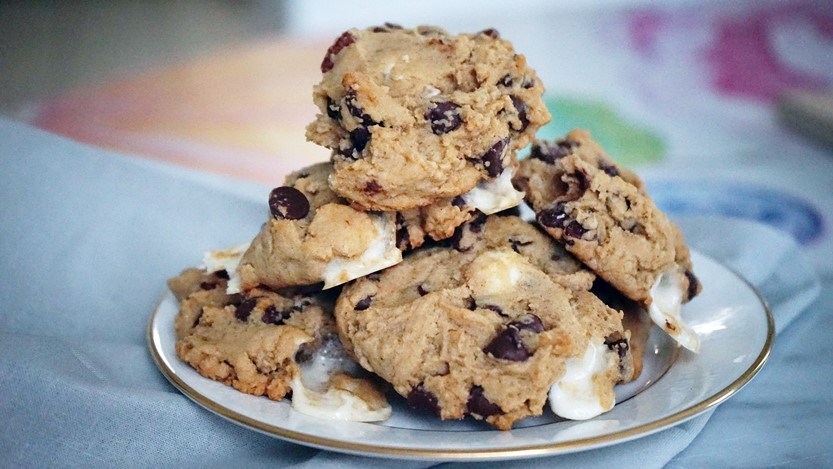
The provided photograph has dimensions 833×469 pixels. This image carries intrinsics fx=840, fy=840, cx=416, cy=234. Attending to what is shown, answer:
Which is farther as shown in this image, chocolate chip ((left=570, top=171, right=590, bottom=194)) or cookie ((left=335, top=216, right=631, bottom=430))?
chocolate chip ((left=570, top=171, right=590, bottom=194))

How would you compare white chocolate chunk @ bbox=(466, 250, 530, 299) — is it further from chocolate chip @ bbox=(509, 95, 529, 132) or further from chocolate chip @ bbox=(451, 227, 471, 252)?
chocolate chip @ bbox=(509, 95, 529, 132)

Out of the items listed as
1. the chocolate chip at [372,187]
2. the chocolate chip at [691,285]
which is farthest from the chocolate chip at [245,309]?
the chocolate chip at [691,285]

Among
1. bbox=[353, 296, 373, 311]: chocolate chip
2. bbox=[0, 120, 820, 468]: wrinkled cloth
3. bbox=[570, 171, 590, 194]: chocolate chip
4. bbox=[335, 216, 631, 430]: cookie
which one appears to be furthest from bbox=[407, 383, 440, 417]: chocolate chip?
bbox=[570, 171, 590, 194]: chocolate chip

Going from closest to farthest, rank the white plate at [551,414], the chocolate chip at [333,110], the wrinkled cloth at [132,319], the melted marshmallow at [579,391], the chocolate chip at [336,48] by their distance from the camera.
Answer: the white plate at [551,414] → the melted marshmallow at [579,391] → the wrinkled cloth at [132,319] → the chocolate chip at [333,110] → the chocolate chip at [336,48]

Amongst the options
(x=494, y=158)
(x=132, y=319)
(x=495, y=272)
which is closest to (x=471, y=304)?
(x=495, y=272)

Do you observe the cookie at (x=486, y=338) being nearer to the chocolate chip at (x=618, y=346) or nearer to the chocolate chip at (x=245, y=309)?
the chocolate chip at (x=618, y=346)
